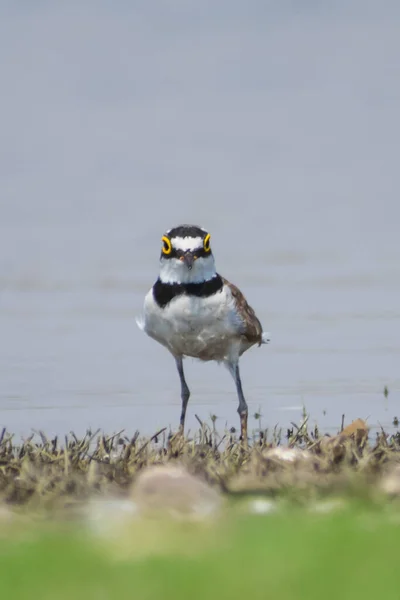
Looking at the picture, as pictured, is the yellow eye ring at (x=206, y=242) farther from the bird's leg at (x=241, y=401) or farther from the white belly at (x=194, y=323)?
the bird's leg at (x=241, y=401)

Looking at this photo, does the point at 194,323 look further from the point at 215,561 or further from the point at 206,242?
the point at 215,561

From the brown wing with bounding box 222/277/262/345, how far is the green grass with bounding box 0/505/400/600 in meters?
5.31

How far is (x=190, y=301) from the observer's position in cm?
1189

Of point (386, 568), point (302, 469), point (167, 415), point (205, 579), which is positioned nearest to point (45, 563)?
point (205, 579)

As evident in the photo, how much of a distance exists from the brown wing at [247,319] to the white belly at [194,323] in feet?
0.34

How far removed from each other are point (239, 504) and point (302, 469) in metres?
1.02

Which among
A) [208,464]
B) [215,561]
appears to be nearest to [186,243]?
[208,464]

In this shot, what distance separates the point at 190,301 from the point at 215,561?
19.6 ft

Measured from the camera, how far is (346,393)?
1549 centimetres

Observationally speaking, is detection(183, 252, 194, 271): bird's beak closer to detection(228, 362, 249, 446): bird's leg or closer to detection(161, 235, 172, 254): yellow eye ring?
A: detection(161, 235, 172, 254): yellow eye ring

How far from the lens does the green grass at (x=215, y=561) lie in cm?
556

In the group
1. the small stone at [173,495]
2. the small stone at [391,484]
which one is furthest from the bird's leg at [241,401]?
the small stone at [173,495]

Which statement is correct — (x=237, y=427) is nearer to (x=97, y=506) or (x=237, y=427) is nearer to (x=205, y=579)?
(x=97, y=506)

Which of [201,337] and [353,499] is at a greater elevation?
[201,337]
